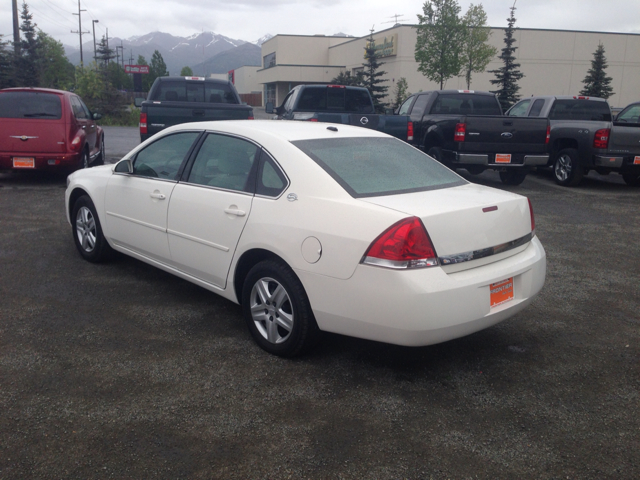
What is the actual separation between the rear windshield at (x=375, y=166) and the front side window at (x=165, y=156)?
4.10 ft

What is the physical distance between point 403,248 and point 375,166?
106cm

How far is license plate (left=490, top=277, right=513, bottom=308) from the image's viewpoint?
11.7ft

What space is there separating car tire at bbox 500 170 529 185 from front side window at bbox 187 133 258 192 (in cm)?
901

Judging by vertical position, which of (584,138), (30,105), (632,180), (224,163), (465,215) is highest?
(30,105)

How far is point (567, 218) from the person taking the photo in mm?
8945

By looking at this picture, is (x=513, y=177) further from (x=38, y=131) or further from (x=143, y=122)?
(x=38, y=131)

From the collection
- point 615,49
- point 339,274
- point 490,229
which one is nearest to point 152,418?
point 339,274

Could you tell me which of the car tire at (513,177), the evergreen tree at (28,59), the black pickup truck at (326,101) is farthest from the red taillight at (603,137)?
the evergreen tree at (28,59)

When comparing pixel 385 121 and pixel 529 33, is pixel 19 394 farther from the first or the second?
pixel 529 33

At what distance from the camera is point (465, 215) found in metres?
3.52

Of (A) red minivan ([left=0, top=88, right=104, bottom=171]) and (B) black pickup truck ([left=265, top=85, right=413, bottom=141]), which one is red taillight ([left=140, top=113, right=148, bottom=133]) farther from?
(B) black pickup truck ([left=265, top=85, right=413, bottom=141])

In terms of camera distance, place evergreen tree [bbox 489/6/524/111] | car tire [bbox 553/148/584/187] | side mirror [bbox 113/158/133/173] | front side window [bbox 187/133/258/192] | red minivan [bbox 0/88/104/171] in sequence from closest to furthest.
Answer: front side window [bbox 187/133/258/192] → side mirror [bbox 113/158/133/173] → red minivan [bbox 0/88/104/171] → car tire [bbox 553/148/584/187] → evergreen tree [bbox 489/6/524/111]

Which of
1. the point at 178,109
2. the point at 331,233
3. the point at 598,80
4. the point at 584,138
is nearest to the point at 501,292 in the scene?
the point at 331,233

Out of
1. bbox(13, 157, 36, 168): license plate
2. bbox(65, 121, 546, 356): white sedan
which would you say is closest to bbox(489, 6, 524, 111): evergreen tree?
bbox(13, 157, 36, 168): license plate
